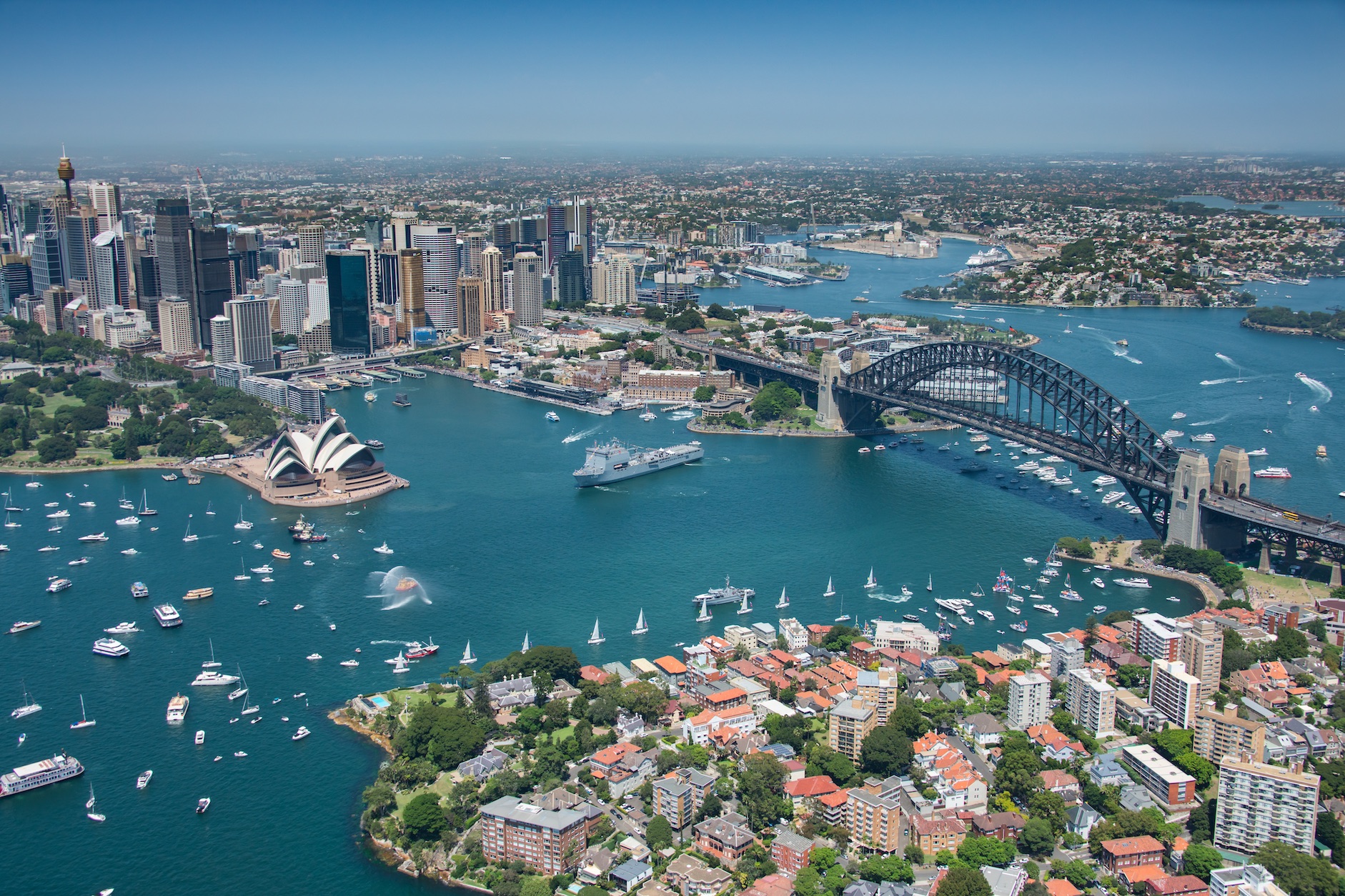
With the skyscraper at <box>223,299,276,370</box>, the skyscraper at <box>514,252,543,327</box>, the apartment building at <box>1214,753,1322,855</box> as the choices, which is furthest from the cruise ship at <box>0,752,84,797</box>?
the skyscraper at <box>514,252,543,327</box>

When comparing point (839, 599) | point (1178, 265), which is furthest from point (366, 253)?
point (1178, 265)

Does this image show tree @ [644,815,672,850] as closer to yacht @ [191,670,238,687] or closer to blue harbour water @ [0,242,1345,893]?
blue harbour water @ [0,242,1345,893]

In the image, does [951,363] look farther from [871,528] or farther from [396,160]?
[396,160]

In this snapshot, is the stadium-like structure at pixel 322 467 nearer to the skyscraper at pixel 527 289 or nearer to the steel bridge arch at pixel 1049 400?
the steel bridge arch at pixel 1049 400

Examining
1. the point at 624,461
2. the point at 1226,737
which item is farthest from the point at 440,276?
the point at 1226,737

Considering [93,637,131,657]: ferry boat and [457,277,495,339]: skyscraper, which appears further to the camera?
[457,277,495,339]: skyscraper

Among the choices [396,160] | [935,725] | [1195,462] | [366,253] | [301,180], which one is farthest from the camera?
[396,160]

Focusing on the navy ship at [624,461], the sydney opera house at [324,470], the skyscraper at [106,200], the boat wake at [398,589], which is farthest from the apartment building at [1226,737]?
the skyscraper at [106,200]
